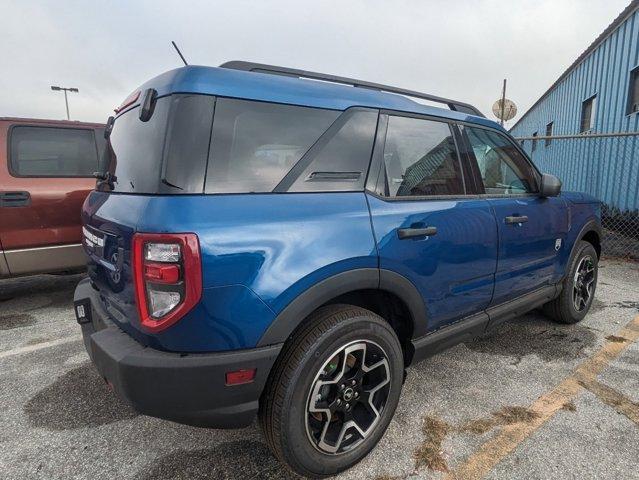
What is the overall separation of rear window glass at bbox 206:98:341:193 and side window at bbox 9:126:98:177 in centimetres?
342

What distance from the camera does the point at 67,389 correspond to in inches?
108

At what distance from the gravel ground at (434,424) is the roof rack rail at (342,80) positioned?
6.13 feet

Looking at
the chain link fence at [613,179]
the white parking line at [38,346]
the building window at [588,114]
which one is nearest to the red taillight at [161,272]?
the white parking line at [38,346]

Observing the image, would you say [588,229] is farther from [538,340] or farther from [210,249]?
[210,249]

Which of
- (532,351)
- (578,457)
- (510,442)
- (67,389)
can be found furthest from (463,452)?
(67,389)

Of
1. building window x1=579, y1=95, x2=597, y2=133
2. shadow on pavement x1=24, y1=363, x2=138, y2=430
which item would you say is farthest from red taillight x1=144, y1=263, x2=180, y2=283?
building window x1=579, y1=95, x2=597, y2=133

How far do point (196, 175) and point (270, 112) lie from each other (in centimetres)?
46

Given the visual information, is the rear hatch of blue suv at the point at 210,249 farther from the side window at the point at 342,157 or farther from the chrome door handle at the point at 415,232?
the chrome door handle at the point at 415,232

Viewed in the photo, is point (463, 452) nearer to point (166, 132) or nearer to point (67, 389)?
point (166, 132)

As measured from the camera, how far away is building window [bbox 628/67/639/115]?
26.1 feet

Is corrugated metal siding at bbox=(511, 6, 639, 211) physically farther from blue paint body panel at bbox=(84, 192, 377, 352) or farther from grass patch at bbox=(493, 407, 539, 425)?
blue paint body panel at bbox=(84, 192, 377, 352)

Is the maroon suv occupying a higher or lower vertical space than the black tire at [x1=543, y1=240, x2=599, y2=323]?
higher

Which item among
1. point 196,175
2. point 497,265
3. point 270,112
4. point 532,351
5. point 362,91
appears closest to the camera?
point 196,175

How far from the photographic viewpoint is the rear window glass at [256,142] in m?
1.65
